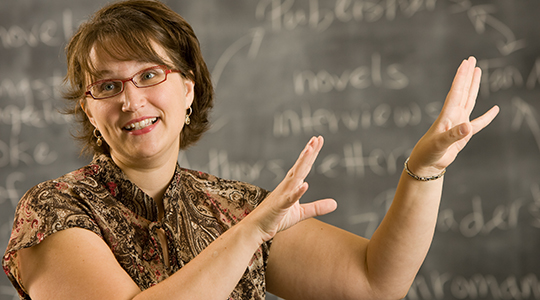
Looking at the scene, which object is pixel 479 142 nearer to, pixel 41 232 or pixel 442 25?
pixel 442 25

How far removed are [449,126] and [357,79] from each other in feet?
4.09

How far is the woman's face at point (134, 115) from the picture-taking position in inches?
43.3

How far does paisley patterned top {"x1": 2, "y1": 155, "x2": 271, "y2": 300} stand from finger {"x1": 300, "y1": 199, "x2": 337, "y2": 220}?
36 centimetres

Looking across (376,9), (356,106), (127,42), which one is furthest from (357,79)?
(127,42)

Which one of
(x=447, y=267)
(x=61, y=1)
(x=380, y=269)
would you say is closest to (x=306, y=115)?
(x=447, y=267)

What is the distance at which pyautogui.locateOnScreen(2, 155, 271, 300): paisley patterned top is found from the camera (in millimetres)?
962

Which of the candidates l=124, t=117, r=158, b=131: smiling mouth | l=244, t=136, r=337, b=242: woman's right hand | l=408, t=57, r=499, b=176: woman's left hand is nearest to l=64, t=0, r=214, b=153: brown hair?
l=124, t=117, r=158, b=131: smiling mouth

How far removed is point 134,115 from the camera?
43.2 inches

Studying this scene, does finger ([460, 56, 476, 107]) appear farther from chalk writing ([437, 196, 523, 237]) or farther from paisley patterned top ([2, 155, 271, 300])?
chalk writing ([437, 196, 523, 237])

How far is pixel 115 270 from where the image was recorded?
2.97 ft

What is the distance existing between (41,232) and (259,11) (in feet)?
5.33

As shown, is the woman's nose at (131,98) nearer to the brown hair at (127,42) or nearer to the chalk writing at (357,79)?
the brown hair at (127,42)

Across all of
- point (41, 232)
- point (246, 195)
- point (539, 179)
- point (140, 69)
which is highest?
point (140, 69)

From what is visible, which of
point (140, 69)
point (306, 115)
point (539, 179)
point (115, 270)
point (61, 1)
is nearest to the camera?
point (115, 270)
